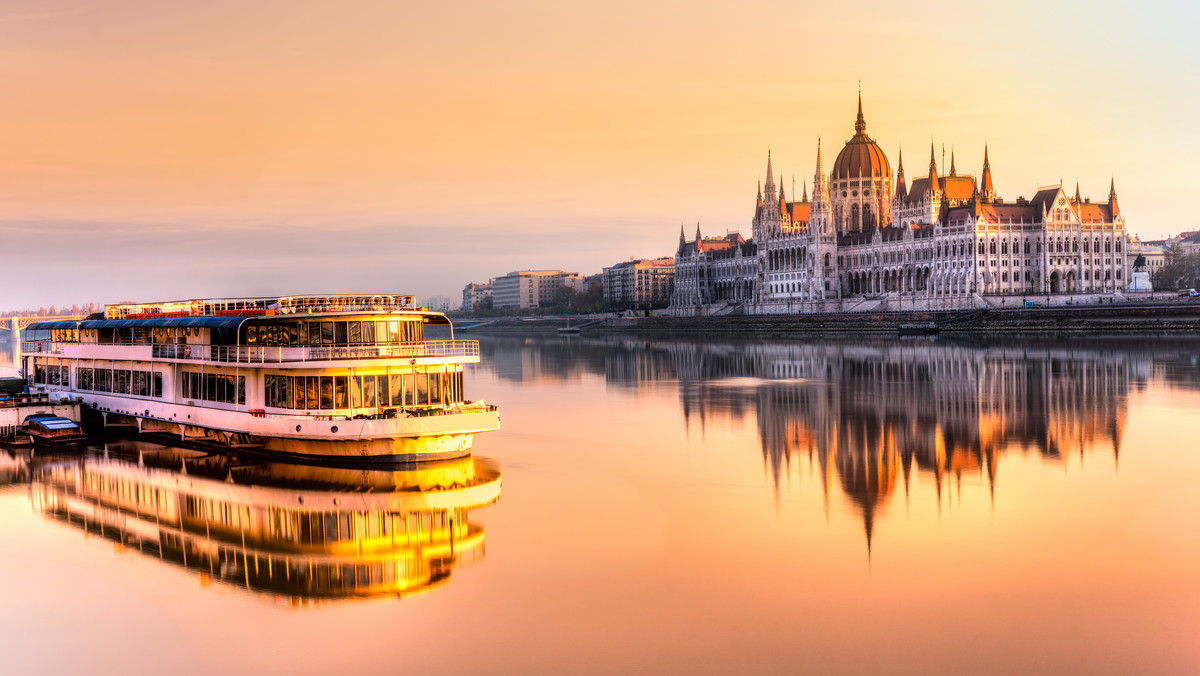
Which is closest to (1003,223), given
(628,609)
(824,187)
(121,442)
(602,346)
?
(824,187)

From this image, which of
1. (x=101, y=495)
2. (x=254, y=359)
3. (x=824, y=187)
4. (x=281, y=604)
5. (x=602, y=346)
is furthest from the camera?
(x=824, y=187)

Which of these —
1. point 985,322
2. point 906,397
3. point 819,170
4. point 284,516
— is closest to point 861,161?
point 819,170

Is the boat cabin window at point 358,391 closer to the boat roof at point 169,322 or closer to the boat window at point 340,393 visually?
the boat window at point 340,393

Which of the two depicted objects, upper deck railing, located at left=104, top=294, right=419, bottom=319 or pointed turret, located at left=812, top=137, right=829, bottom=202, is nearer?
upper deck railing, located at left=104, top=294, right=419, bottom=319

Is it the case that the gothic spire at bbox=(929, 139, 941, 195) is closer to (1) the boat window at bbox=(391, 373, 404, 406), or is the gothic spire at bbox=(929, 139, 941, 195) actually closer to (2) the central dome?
(2) the central dome

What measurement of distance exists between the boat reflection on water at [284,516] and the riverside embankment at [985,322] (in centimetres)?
7613

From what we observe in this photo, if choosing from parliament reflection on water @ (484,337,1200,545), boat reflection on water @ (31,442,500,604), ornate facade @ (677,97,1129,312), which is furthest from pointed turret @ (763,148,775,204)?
boat reflection on water @ (31,442,500,604)

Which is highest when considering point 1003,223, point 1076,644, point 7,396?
point 1003,223

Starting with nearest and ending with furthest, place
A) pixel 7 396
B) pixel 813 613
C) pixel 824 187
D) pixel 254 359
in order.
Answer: pixel 813 613, pixel 254 359, pixel 7 396, pixel 824 187

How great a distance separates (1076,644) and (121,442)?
28.9m

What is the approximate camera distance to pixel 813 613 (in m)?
15.8

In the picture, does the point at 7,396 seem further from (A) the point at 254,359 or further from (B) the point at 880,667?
(B) the point at 880,667

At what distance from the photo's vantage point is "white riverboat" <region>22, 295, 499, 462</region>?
2673cm

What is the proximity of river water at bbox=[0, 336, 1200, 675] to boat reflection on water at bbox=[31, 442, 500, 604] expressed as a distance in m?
0.09
